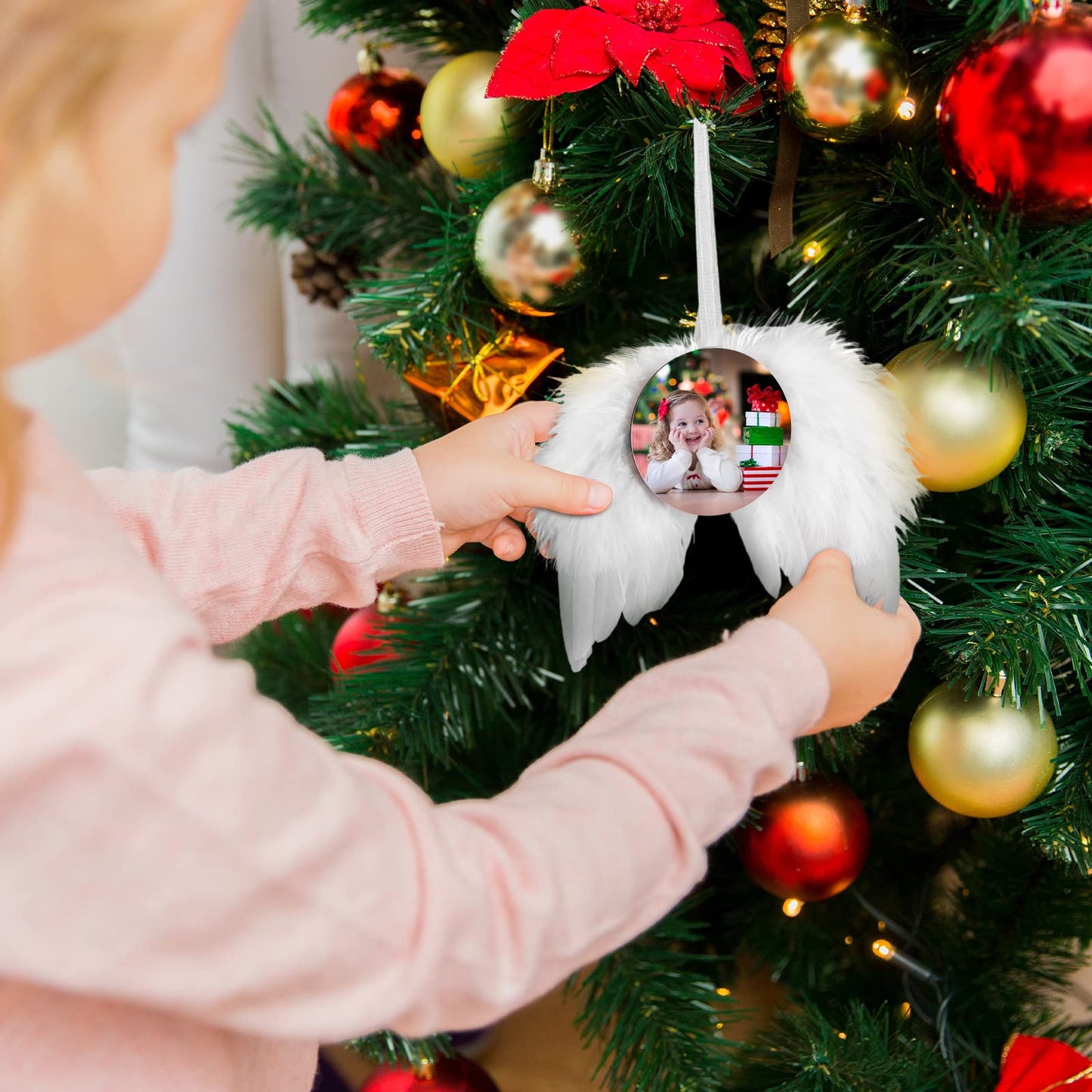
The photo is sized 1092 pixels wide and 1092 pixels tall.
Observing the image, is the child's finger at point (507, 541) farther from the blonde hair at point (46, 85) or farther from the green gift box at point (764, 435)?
the blonde hair at point (46, 85)

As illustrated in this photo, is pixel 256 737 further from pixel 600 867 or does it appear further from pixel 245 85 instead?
pixel 245 85

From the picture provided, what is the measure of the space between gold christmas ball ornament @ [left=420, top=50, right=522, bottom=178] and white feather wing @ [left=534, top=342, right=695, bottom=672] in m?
0.21

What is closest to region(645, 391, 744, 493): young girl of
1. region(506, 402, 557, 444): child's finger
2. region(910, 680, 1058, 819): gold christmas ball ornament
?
region(506, 402, 557, 444): child's finger

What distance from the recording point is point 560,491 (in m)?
0.48

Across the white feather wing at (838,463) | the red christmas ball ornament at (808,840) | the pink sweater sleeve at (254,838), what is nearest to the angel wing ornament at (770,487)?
the white feather wing at (838,463)

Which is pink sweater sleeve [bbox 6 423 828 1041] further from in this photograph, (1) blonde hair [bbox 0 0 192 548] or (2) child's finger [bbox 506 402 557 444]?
(2) child's finger [bbox 506 402 557 444]

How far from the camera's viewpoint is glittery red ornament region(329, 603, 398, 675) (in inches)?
29.0

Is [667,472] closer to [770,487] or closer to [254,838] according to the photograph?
[770,487]

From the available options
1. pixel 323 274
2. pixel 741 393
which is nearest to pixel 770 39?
pixel 741 393

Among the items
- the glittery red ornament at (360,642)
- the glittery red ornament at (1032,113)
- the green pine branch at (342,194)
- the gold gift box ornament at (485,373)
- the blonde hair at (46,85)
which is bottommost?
the glittery red ornament at (360,642)

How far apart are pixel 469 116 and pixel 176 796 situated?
0.47m

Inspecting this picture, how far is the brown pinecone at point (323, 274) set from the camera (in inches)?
32.3

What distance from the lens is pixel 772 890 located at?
0.66 metres

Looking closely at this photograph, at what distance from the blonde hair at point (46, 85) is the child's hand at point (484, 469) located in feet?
0.82
